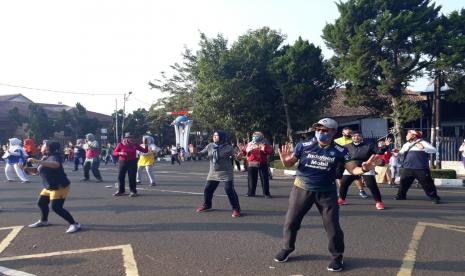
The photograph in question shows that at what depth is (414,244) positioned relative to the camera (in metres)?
6.16

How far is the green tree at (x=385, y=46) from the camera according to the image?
18938 millimetres

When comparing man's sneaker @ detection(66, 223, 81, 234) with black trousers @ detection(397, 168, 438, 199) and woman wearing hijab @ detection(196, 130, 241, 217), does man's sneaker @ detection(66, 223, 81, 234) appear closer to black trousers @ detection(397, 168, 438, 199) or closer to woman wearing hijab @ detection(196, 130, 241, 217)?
woman wearing hijab @ detection(196, 130, 241, 217)

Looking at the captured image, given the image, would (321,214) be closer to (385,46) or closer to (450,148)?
(385,46)

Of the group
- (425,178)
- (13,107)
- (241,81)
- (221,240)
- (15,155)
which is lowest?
(221,240)

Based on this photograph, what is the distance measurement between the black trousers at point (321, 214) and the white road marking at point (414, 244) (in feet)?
2.50

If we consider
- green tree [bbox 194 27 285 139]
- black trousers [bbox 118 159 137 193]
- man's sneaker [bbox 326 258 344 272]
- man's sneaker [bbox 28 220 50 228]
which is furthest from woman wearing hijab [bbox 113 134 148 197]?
green tree [bbox 194 27 285 139]

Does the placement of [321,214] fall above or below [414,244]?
above

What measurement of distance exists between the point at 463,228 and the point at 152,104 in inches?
1521

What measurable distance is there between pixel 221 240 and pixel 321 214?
6.01 ft

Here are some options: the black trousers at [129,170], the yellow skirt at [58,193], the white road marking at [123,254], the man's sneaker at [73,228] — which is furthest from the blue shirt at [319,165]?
the black trousers at [129,170]

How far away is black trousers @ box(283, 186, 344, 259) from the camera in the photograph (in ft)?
16.6

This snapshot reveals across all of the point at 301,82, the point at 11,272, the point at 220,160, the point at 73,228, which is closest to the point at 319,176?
the point at 220,160

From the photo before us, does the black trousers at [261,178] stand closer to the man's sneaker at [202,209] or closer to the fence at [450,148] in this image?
→ the man's sneaker at [202,209]

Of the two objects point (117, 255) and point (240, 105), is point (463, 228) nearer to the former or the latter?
point (117, 255)
